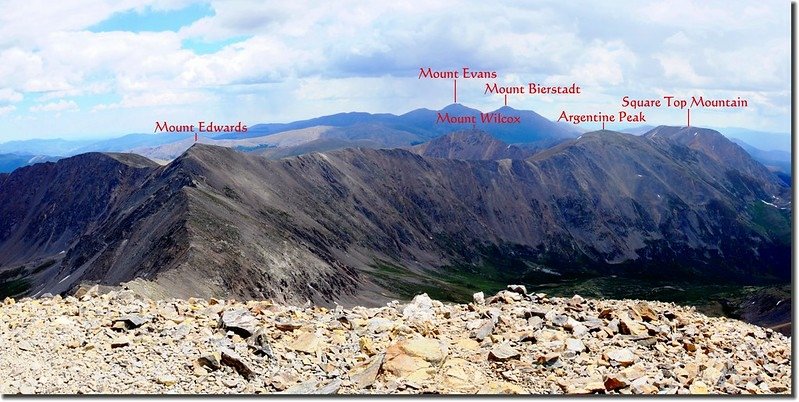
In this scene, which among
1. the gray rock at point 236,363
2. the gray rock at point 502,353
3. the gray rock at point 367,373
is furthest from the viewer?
the gray rock at point 502,353

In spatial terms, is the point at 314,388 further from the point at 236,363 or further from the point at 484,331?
the point at 484,331

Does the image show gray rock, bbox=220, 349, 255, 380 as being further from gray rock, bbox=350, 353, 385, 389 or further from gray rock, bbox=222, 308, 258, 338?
gray rock, bbox=350, 353, 385, 389

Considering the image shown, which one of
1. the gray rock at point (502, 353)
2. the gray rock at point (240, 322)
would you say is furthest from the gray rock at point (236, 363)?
the gray rock at point (502, 353)

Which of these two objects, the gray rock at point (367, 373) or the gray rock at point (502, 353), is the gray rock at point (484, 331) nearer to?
Result: the gray rock at point (502, 353)

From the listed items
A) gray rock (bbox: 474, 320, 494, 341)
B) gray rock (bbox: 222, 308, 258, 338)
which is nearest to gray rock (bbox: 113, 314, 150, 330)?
gray rock (bbox: 222, 308, 258, 338)

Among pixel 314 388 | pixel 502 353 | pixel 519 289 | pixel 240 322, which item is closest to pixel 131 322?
pixel 240 322

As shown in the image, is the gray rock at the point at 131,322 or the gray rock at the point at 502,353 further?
the gray rock at the point at 131,322

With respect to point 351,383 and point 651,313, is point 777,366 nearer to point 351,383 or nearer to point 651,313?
point 651,313

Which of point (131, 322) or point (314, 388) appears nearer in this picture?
point (314, 388)
